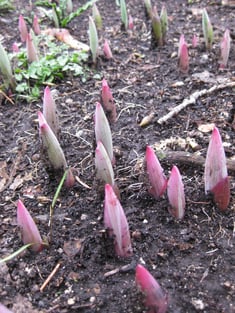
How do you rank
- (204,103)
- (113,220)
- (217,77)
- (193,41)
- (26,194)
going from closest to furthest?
(113,220), (26,194), (204,103), (217,77), (193,41)

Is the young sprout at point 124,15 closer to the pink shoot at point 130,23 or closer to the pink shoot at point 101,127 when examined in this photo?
the pink shoot at point 130,23

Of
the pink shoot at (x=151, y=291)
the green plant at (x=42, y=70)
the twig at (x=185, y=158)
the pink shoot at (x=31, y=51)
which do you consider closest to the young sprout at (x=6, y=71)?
the green plant at (x=42, y=70)

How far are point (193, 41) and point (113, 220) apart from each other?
8.47 feet

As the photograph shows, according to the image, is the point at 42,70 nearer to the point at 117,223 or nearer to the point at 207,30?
the point at 207,30

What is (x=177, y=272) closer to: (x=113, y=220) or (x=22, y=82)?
(x=113, y=220)

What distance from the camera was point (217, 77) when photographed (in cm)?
340

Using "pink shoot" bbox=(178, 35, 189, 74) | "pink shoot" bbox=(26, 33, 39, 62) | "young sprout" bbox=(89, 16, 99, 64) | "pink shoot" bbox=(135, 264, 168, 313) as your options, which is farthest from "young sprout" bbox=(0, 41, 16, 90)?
"pink shoot" bbox=(135, 264, 168, 313)

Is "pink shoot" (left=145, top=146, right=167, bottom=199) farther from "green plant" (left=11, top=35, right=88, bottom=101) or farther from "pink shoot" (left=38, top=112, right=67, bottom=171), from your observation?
"green plant" (left=11, top=35, right=88, bottom=101)

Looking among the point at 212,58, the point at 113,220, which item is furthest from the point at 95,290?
the point at 212,58

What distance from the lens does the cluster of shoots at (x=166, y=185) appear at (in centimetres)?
201

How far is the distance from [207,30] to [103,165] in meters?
2.17

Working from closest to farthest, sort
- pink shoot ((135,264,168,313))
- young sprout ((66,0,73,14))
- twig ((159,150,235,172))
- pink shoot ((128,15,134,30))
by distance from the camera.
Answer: pink shoot ((135,264,168,313)) → twig ((159,150,235,172)) → pink shoot ((128,15,134,30)) → young sprout ((66,0,73,14))

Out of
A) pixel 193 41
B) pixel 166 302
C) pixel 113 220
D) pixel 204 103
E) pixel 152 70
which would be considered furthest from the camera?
pixel 193 41

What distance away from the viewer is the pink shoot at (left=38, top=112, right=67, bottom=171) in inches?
85.1
